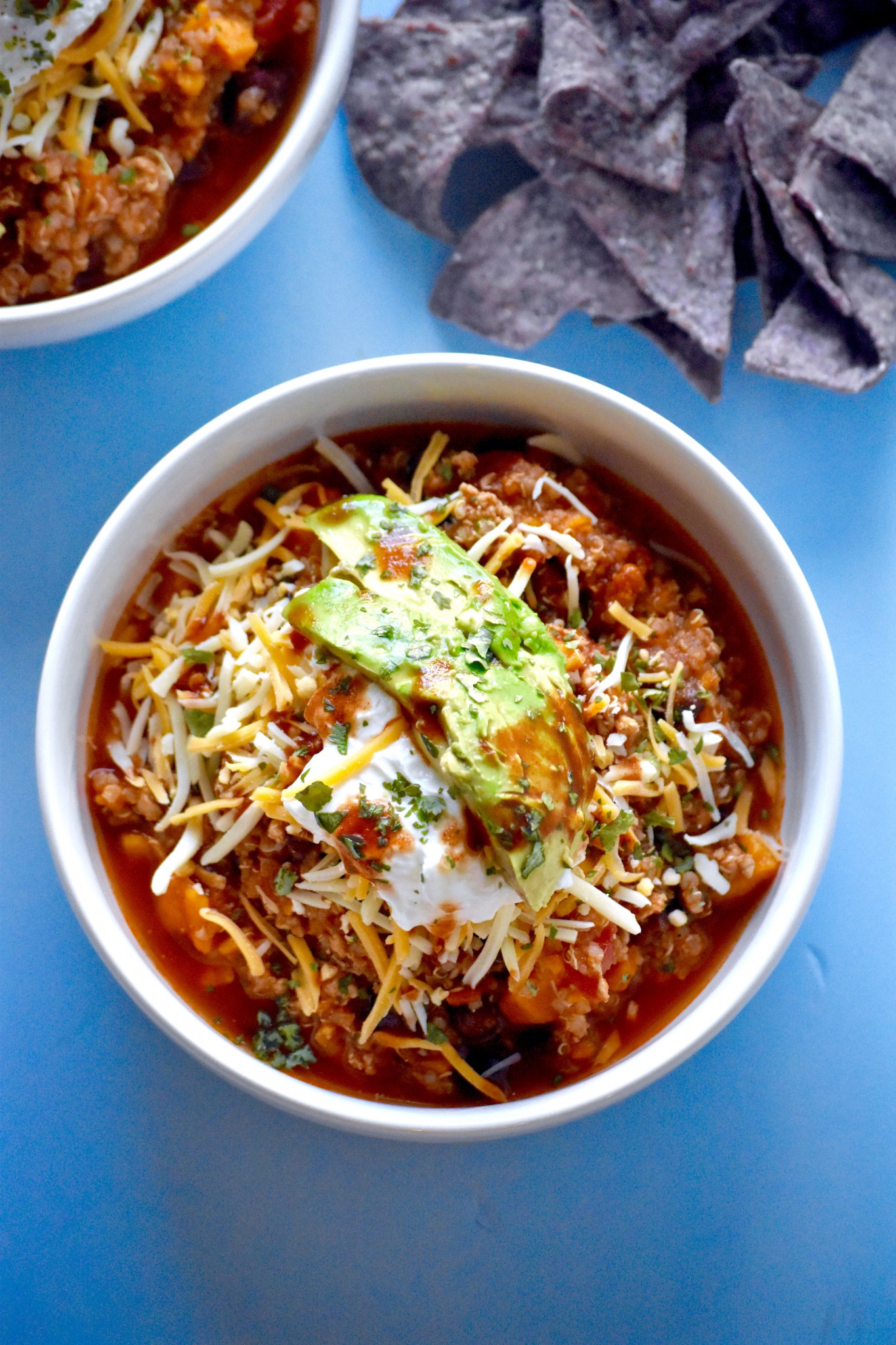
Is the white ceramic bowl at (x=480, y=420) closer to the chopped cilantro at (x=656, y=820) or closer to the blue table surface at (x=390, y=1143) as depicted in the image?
the chopped cilantro at (x=656, y=820)

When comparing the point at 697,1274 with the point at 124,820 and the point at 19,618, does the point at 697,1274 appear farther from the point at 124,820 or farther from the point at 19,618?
the point at 19,618

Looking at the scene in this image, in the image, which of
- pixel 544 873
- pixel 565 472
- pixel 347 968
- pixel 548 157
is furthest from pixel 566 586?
pixel 548 157

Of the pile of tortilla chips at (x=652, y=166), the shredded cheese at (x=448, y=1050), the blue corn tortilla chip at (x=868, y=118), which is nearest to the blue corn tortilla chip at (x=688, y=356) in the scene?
the pile of tortilla chips at (x=652, y=166)

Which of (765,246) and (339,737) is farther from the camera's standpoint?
(765,246)

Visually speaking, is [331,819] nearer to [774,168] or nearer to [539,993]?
[539,993]

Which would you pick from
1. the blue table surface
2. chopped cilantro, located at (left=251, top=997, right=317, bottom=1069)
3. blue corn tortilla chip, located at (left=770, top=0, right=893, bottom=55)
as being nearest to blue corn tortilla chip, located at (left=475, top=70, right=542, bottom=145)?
the blue table surface

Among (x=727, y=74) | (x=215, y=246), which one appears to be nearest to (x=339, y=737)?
(x=215, y=246)

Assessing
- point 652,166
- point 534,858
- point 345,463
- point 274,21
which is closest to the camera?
point 534,858
